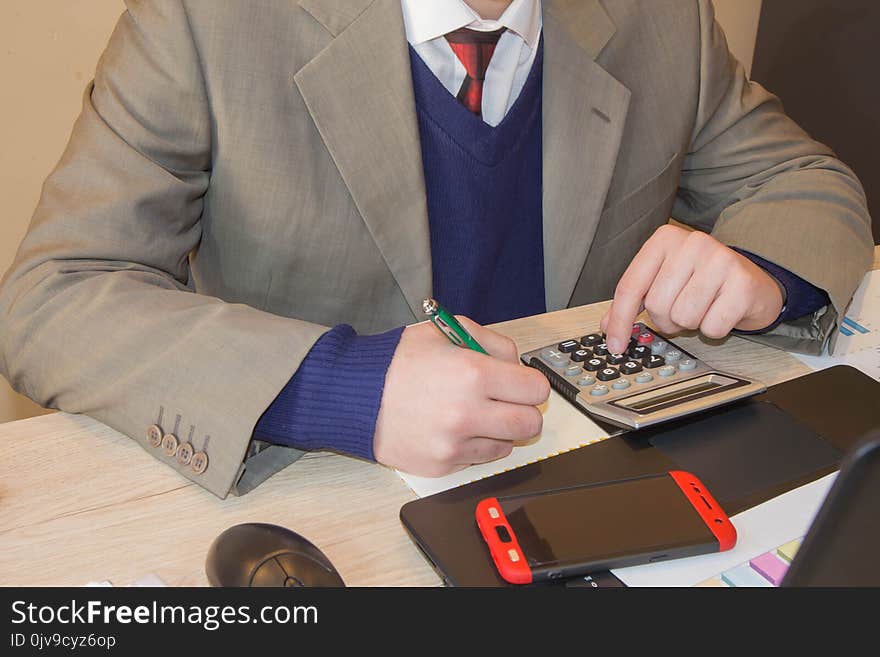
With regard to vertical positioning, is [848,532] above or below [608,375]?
above

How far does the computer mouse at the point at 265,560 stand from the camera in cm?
55

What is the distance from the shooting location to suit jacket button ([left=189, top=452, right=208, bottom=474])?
2.25 feet

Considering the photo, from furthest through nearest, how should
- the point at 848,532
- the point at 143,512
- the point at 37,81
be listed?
the point at 37,81 < the point at 143,512 < the point at 848,532

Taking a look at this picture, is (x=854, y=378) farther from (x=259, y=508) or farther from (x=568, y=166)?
(x=259, y=508)

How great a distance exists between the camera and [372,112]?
36.8 inches

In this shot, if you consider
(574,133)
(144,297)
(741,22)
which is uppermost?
(741,22)

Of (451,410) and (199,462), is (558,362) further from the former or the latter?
(199,462)

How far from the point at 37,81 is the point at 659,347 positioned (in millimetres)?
1285

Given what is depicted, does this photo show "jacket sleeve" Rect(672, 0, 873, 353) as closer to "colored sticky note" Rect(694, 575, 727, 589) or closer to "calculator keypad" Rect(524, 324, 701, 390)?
"calculator keypad" Rect(524, 324, 701, 390)

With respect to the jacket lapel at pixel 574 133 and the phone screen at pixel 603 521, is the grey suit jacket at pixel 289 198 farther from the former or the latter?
the phone screen at pixel 603 521

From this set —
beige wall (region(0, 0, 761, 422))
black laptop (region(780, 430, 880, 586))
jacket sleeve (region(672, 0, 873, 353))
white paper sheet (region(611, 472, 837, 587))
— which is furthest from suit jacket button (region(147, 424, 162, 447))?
beige wall (region(0, 0, 761, 422))

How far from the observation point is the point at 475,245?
1.08 meters

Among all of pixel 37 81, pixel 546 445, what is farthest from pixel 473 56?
pixel 37 81

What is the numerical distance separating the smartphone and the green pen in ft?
0.50
